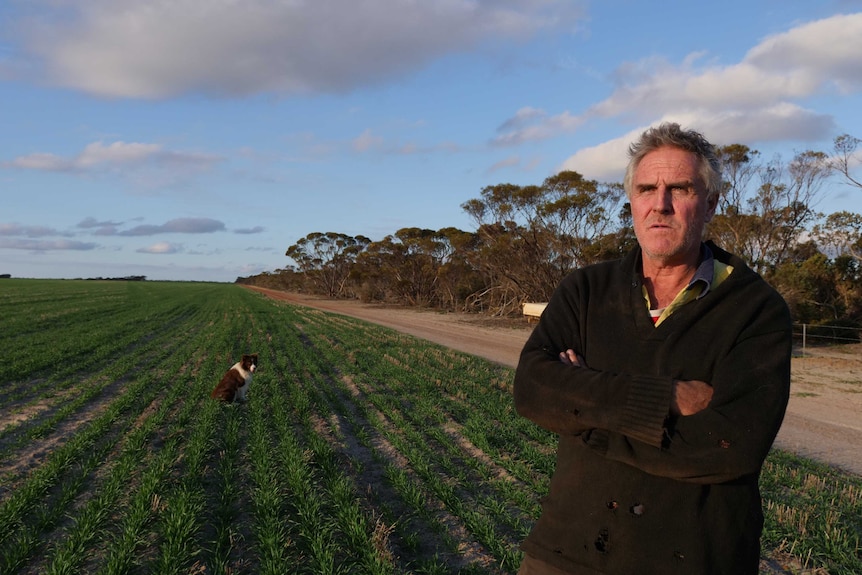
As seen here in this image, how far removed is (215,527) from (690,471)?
14.6 ft

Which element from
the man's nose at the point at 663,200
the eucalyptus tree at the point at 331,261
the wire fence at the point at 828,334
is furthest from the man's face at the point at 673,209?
the eucalyptus tree at the point at 331,261

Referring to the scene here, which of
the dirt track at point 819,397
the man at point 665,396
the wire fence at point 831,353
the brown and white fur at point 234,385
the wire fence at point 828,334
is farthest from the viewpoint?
the wire fence at point 828,334

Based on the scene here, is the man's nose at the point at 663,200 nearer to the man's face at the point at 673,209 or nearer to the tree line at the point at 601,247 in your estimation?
the man's face at the point at 673,209

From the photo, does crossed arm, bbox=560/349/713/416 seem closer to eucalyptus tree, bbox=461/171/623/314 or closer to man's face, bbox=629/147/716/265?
man's face, bbox=629/147/716/265

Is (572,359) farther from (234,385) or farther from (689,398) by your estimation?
(234,385)

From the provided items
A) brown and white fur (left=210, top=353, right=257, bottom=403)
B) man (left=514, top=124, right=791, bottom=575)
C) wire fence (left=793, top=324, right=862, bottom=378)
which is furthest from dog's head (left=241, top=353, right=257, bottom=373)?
wire fence (left=793, top=324, right=862, bottom=378)

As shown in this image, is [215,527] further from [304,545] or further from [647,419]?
[647,419]

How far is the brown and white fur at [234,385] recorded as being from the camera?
940cm

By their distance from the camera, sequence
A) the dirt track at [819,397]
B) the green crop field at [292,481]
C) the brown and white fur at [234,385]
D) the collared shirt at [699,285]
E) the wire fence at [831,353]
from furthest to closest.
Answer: the wire fence at [831,353] → the brown and white fur at [234,385] → the dirt track at [819,397] → the green crop field at [292,481] → the collared shirt at [699,285]

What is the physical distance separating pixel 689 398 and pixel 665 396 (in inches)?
4.0

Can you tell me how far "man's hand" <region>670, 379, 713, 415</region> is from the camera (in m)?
1.72

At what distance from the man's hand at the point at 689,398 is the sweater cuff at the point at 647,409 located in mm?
41

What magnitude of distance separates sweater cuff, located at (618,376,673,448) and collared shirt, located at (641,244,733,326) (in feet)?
0.83

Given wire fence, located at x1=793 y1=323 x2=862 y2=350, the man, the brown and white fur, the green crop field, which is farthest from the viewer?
wire fence, located at x1=793 y1=323 x2=862 y2=350
